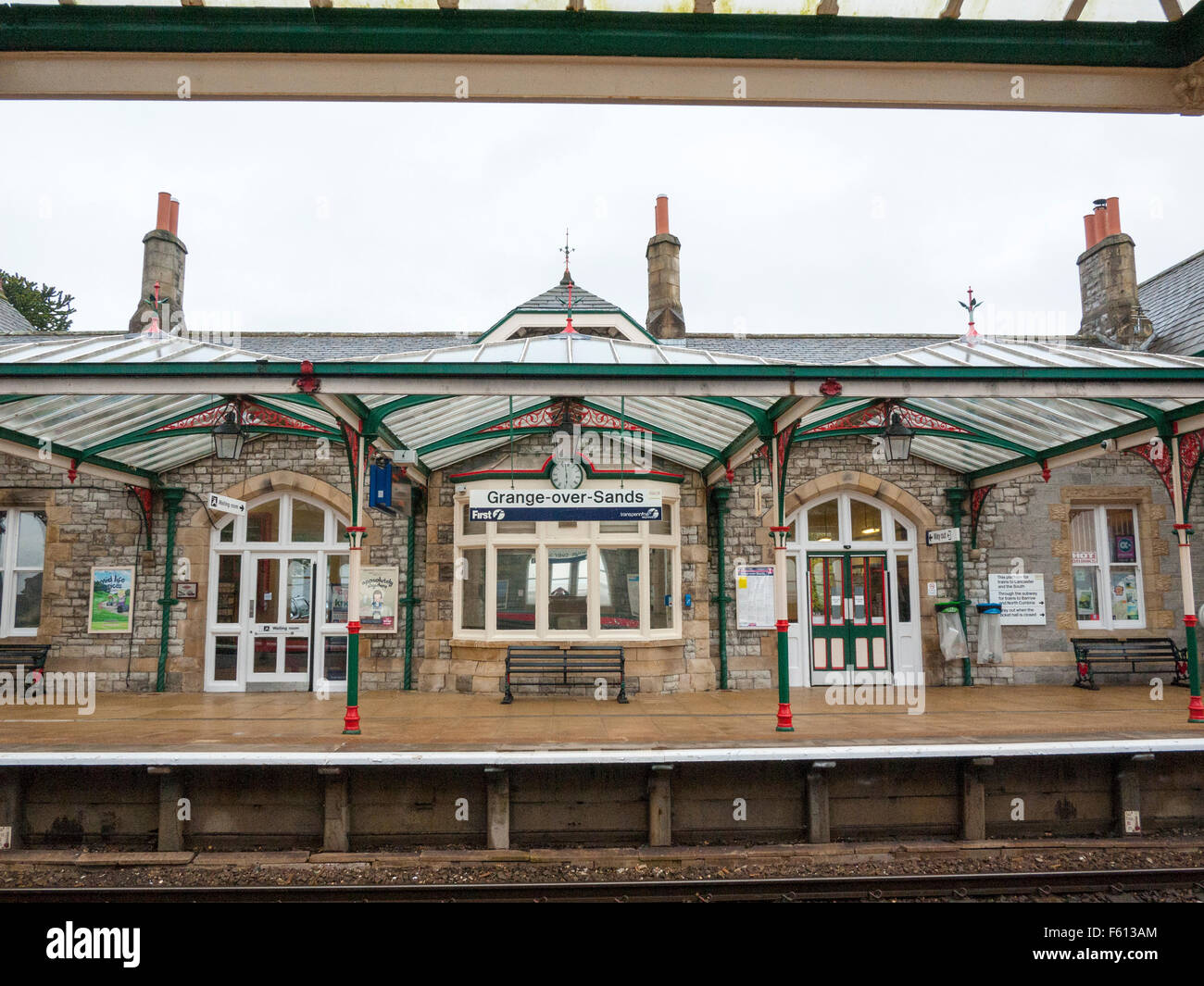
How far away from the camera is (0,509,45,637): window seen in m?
10.6

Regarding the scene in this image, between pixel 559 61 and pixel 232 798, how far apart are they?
6.52m

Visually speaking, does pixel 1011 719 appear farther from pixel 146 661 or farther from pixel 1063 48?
pixel 146 661

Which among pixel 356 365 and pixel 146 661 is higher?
pixel 356 365

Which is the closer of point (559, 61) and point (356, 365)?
point (559, 61)

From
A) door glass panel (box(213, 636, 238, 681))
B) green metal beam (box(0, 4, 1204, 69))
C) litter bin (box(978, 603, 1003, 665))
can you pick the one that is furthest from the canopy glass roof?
green metal beam (box(0, 4, 1204, 69))

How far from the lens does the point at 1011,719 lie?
313 inches

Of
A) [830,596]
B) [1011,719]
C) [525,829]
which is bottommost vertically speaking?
[525,829]

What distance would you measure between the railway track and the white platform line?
3.06 feet

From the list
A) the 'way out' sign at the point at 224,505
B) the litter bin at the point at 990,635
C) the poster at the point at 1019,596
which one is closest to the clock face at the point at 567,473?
the 'way out' sign at the point at 224,505

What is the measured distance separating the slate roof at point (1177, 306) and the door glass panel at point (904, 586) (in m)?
4.86

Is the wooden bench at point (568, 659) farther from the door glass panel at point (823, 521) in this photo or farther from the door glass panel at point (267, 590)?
the door glass panel at point (267, 590)

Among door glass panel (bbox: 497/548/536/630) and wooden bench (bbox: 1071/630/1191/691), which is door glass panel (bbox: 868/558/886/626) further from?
door glass panel (bbox: 497/548/536/630)

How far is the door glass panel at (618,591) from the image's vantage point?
10156mm
